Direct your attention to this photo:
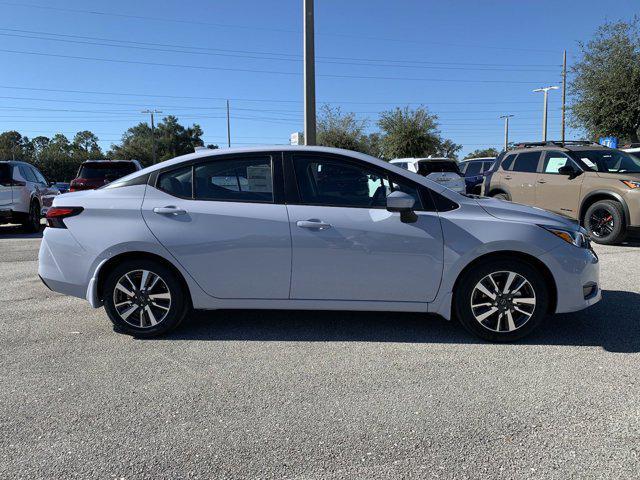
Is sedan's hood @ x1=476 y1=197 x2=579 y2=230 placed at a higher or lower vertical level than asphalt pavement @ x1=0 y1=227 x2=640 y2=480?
higher

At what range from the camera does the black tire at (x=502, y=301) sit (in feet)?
13.4

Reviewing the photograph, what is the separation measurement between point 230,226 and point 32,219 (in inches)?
397

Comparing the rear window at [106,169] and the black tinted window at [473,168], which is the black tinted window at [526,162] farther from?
the black tinted window at [473,168]

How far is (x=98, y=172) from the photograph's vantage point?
12125 millimetres

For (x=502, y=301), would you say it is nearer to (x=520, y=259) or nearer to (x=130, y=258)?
(x=520, y=259)

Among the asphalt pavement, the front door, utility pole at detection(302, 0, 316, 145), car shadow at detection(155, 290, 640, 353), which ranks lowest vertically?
the asphalt pavement

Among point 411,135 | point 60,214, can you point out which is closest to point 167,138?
point 411,135

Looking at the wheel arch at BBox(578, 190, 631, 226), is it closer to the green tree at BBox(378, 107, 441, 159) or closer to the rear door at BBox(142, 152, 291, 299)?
the rear door at BBox(142, 152, 291, 299)

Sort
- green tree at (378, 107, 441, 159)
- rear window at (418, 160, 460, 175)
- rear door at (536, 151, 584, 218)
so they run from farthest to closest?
green tree at (378, 107, 441, 159) < rear window at (418, 160, 460, 175) < rear door at (536, 151, 584, 218)

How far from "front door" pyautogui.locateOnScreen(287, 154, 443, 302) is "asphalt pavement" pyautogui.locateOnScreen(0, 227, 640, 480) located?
480 millimetres

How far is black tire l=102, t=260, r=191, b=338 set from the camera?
4254 mm

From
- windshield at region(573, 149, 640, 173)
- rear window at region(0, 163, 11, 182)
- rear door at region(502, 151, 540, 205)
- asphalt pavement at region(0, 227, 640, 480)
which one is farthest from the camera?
rear window at region(0, 163, 11, 182)

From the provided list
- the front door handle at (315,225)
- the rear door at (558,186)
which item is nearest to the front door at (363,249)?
the front door handle at (315,225)

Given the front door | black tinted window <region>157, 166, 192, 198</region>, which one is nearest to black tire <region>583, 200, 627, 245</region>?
the front door
